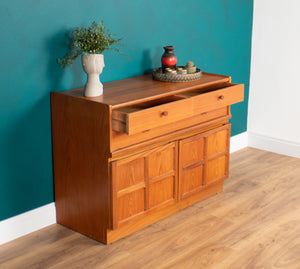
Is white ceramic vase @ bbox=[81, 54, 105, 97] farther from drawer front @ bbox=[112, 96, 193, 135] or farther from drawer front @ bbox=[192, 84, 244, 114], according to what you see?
drawer front @ bbox=[192, 84, 244, 114]

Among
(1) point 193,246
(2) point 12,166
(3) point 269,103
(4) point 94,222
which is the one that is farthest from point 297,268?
(3) point 269,103

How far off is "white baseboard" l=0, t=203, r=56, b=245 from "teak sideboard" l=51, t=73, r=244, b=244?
0.06m

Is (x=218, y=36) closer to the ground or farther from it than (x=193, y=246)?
farther from it

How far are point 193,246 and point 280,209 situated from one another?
0.69 meters

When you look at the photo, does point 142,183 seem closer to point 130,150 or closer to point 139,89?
point 130,150

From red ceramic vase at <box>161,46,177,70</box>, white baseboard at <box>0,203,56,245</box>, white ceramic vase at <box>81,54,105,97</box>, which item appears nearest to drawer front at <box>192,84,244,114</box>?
red ceramic vase at <box>161,46,177,70</box>

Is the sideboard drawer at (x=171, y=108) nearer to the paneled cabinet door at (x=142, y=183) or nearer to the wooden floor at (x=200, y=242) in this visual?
the paneled cabinet door at (x=142, y=183)

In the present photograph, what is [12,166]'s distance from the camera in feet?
7.95

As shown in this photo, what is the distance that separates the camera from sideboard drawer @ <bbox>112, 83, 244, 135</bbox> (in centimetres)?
222

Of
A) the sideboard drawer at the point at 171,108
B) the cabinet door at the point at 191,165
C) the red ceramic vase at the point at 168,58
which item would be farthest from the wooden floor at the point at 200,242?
the red ceramic vase at the point at 168,58

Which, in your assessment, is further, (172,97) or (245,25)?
(245,25)

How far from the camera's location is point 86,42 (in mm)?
2424

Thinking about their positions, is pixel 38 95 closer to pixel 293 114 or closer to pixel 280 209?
pixel 280 209

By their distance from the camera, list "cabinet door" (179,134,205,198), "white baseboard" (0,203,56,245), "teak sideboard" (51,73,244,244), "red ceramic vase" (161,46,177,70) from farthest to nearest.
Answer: "red ceramic vase" (161,46,177,70)
"cabinet door" (179,134,205,198)
"white baseboard" (0,203,56,245)
"teak sideboard" (51,73,244,244)
